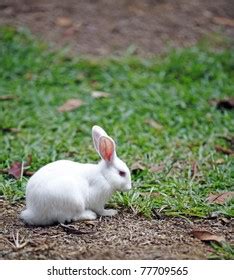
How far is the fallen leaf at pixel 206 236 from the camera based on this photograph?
411cm

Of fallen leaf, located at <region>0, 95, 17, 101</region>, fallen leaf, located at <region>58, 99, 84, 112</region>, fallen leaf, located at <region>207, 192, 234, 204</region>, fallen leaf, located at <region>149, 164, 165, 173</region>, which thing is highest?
fallen leaf, located at <region>207, 192, 234, 204</region>

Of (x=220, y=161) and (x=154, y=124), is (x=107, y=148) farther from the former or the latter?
(x=154, y=124)

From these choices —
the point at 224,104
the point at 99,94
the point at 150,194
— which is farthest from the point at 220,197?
the point at 99,94

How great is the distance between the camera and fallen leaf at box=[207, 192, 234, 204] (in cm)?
475

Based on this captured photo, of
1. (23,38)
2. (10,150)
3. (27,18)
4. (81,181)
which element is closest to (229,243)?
(81,181)

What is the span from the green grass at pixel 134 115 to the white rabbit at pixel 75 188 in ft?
1.10

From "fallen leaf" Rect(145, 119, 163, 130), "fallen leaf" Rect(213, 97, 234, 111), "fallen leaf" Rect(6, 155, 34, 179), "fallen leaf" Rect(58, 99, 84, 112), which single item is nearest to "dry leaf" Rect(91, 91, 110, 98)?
"fallen leaf" Rect(58, 99, 84, 112)

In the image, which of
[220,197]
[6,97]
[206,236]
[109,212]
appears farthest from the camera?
[6,97]

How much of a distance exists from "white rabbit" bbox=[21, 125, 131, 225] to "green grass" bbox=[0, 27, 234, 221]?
0.33 meters

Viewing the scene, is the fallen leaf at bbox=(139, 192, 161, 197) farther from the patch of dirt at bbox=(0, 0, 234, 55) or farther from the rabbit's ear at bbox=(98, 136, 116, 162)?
the patch of dirt at bbox=(0, 0, 234, 55)

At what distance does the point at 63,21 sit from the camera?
8.57 metres

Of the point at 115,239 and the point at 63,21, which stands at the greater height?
the point at 63,21

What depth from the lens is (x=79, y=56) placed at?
7.81m

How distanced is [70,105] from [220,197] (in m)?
2.30
